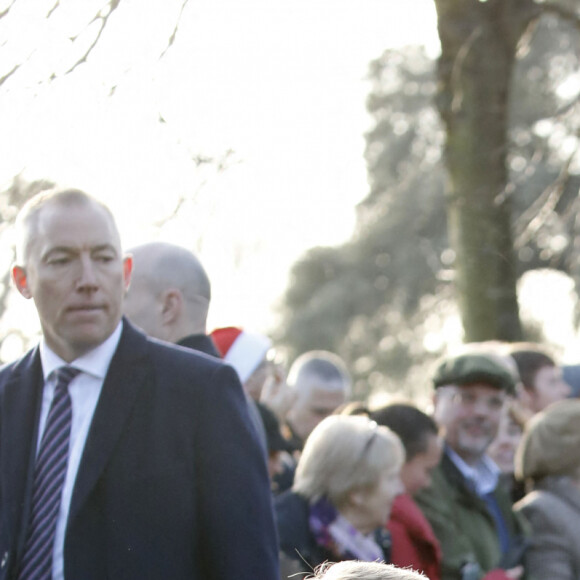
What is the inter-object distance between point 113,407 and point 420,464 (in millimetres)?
2195

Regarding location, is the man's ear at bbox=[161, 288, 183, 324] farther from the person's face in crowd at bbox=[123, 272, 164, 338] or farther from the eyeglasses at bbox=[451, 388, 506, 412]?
the eyeglasses at bbox=[451, 388, 506, 412]

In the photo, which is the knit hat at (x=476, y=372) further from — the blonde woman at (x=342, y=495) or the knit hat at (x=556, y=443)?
the blonde woman at (x=342, y=495)

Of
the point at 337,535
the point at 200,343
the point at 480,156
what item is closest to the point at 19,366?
the point at 200,343

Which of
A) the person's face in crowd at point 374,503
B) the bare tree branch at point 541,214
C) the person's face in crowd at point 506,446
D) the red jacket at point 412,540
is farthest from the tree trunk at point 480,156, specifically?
the person's face in crowd at point 374,503

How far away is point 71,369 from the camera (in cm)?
344

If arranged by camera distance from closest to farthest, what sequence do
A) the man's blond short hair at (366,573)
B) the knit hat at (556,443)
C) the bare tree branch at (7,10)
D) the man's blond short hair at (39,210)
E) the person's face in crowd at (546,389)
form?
the man's blond short hair at (366,573) < the man's blond short hair at (39,210) < the bare tree branch at (7,10) < the knit hat at (556,443) < the person's face in crowd at (546,389)

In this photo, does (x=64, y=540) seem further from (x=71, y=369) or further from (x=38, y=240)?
(x=38, y=240)

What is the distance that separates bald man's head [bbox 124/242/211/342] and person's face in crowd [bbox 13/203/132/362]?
78cm

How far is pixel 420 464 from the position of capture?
5.32 m

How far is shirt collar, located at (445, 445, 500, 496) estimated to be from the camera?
5.64m

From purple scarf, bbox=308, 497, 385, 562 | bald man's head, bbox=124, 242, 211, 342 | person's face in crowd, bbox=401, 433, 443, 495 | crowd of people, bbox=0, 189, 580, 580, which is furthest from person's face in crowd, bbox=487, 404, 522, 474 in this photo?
bald man's head, bbox=124, 242, 211, 342

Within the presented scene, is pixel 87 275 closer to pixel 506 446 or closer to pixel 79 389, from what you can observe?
pixel 79 389

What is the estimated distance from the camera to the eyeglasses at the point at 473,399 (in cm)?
579

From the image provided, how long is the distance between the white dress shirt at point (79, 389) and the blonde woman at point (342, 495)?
4.14ft
